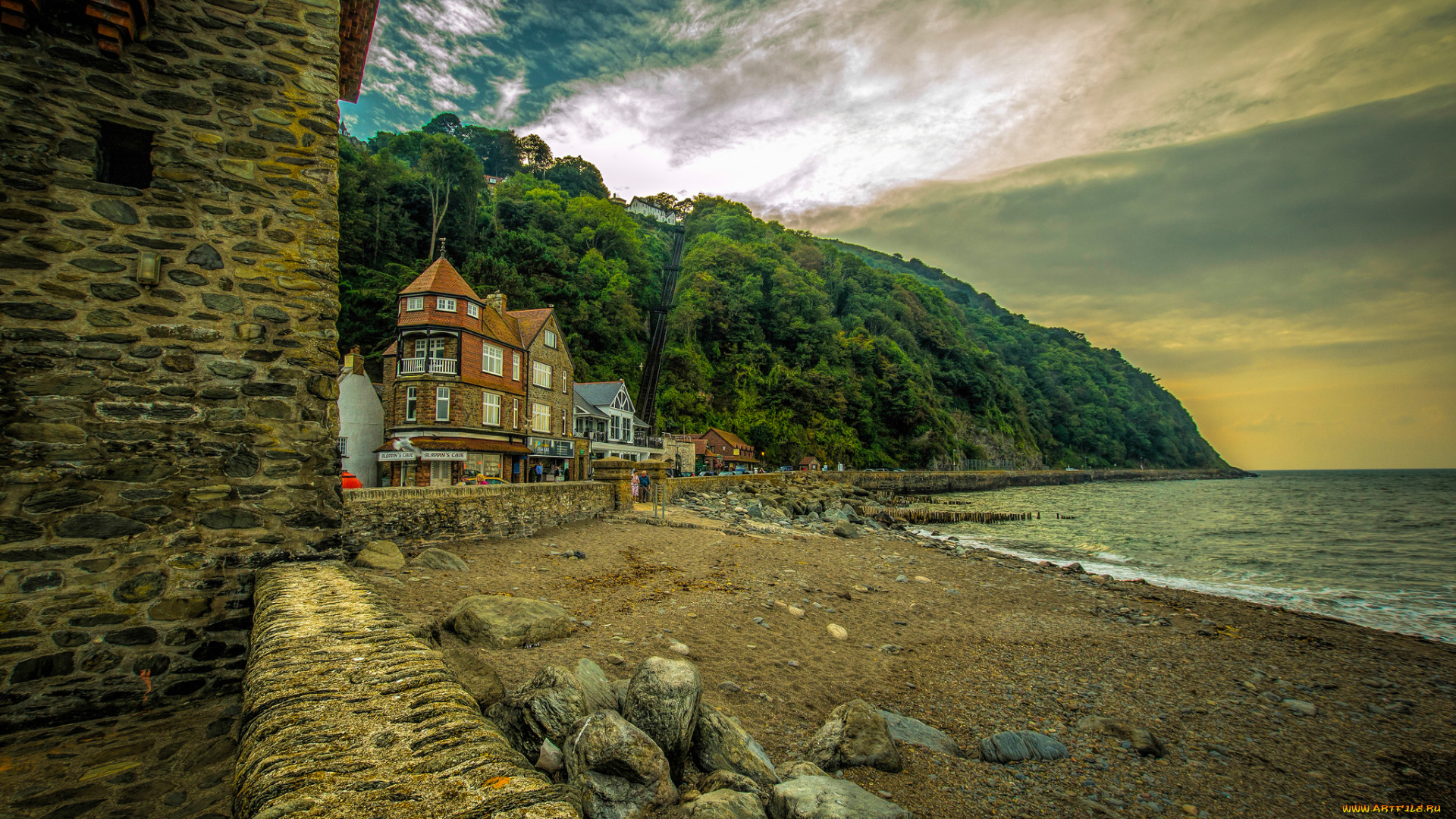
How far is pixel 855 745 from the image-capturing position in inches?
199

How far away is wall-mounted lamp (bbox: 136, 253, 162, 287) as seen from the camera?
401 cm

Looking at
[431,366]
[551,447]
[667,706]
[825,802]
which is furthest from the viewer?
[551,447]

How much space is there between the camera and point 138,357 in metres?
3.98

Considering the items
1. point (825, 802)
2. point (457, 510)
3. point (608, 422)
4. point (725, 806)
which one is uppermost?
point (608, 422)

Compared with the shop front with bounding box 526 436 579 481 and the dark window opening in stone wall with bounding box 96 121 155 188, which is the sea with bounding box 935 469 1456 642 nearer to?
the dark window opening in stone wall with bounding box 96 121 155 188

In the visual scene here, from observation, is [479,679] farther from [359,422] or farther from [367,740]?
[359,422]

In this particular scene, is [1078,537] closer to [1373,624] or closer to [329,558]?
[1373,624]

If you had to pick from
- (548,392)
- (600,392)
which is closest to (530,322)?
(548,392)

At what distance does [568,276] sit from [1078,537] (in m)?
44.1

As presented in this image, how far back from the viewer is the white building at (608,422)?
38.5m

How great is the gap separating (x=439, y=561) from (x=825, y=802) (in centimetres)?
802

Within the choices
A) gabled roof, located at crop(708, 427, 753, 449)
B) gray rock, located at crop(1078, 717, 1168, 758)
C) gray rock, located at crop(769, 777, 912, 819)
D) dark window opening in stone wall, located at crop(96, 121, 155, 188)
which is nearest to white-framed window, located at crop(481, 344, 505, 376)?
dark window opening in stone wall, located at crop(96, 121, 155, 188)

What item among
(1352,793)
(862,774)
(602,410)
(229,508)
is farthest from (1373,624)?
(602,410)

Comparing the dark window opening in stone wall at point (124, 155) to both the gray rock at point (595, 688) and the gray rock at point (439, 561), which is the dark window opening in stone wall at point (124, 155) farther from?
the gray rock at point (439, 561)
